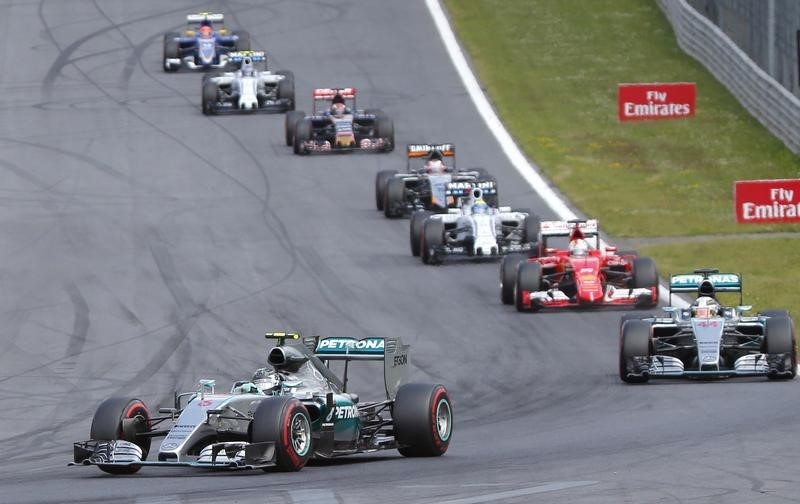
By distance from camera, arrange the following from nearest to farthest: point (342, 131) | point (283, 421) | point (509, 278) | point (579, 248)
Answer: point (283, 421) < point (509, 278) < point (579, 248) < point (342, 131)

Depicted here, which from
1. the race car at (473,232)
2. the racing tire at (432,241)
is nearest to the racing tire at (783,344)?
the race car at (473,232)

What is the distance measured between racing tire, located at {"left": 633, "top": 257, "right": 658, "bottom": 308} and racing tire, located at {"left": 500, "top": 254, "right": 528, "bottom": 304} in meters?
1.81

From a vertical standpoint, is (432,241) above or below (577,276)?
above

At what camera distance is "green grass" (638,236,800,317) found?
27.9 m

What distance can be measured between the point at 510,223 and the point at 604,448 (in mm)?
15140

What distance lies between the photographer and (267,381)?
16531 millimetres

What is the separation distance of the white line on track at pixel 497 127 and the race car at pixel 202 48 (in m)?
6.21

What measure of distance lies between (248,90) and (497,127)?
6436 millimetres

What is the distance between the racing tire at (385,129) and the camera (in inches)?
1609

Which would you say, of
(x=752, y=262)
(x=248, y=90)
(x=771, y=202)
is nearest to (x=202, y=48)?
(x=248, y=90)

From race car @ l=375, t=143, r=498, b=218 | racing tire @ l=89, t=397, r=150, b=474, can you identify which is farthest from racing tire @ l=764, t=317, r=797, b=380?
race car @ l=375, t=143, r=498, b=218

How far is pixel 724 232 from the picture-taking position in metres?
34.0

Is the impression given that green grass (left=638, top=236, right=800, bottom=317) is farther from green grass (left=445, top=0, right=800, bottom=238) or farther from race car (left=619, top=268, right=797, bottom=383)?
race car (left=619, top=268, right=797, bottom=383)

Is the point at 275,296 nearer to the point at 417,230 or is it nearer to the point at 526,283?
the point at 417,230
